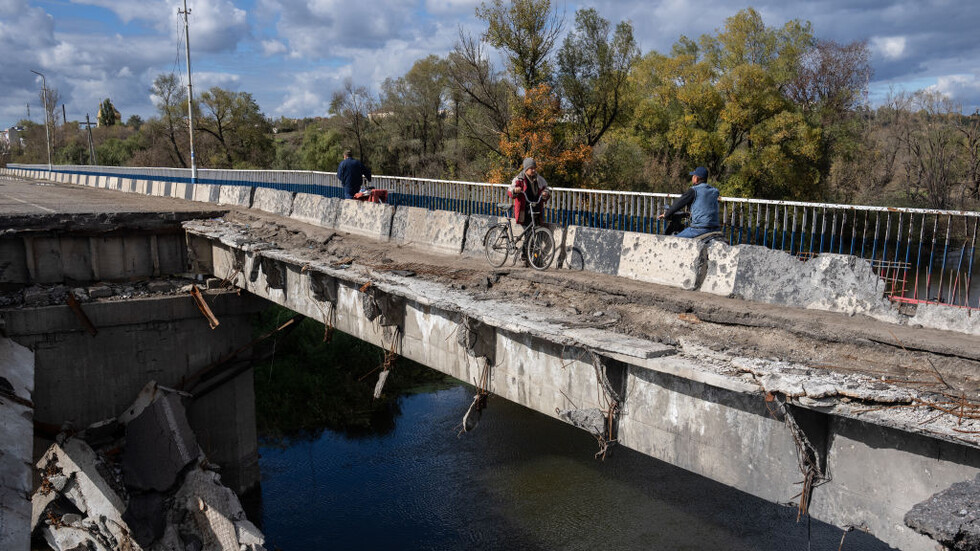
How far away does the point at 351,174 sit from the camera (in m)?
15.2

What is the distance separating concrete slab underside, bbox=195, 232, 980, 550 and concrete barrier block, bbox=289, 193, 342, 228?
→ 6.33 metres

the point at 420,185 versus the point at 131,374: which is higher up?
the point at 420,185

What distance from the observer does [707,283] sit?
24.0 feet

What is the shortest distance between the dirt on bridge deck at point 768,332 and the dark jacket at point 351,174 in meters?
6.00

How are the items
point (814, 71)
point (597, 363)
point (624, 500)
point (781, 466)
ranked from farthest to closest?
point (814, 71) < point (624, 500) < point (597, 363) < point (781, 466)

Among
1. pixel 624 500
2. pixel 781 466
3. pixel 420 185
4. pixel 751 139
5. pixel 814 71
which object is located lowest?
pixel 624 500

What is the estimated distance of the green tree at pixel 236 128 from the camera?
2063 inches

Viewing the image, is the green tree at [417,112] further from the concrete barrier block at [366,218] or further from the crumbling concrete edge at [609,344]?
the crumbling concrete edge at [609,344]

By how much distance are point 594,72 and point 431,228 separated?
2097cm

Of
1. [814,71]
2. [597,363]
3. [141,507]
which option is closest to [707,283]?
[597,363]

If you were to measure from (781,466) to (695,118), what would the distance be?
28280 mm

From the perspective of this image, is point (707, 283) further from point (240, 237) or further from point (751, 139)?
point (751, 139)

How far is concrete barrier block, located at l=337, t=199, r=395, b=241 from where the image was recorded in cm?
1247

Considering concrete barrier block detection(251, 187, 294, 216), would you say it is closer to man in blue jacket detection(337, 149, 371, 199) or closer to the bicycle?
man in blue jacket detection(337, 149, 371, 199)
